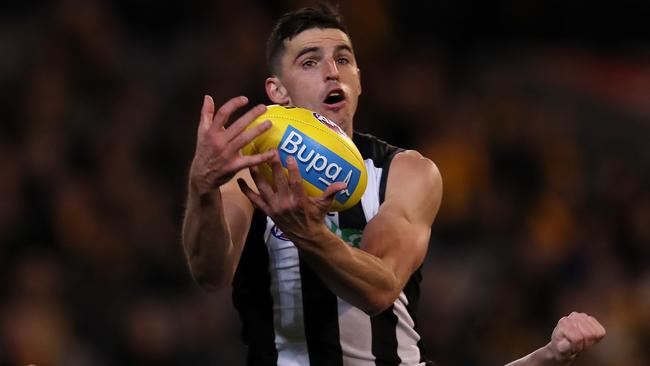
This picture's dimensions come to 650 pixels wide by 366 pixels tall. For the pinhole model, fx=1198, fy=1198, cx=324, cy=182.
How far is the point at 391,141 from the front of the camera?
8734 millimetres

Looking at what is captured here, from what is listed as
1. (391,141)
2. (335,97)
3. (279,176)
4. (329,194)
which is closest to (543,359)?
(335,97)

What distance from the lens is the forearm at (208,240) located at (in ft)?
10.9

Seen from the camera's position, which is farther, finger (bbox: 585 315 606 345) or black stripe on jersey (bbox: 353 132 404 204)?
black stripe on jersey (bbox: 353 132 404 204)

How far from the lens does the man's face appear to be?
3.93 m

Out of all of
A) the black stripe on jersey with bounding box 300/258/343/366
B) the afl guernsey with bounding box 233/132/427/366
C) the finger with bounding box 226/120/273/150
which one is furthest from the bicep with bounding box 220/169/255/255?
the finger with bounding box 226/120/273/150

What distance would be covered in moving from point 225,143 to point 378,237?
0.69 m

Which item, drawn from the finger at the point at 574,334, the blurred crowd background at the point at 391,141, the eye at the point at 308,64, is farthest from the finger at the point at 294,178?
the blurred crowd background at the point at 391,141

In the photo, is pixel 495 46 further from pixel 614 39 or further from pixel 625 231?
pixel 625 231

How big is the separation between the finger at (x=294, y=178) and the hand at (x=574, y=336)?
1178mm

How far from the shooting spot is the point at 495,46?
10734 mm

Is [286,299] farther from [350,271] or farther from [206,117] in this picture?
[206,117]

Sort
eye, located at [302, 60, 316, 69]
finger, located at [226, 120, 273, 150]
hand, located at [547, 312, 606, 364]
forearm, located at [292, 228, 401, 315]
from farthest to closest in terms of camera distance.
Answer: eye, located at [302, 60, 316, 69] < hand, located at [547, 312, 606, 364] < forearm, located at [292, 228, 401, 315] < finger, located at [226, 120, 273, 150]

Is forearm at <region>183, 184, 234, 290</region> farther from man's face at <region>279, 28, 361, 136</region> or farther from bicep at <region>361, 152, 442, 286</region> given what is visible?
man's face at <region>279, 28, 361, 136</region>

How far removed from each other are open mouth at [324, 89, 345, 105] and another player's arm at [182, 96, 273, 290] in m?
0.36
